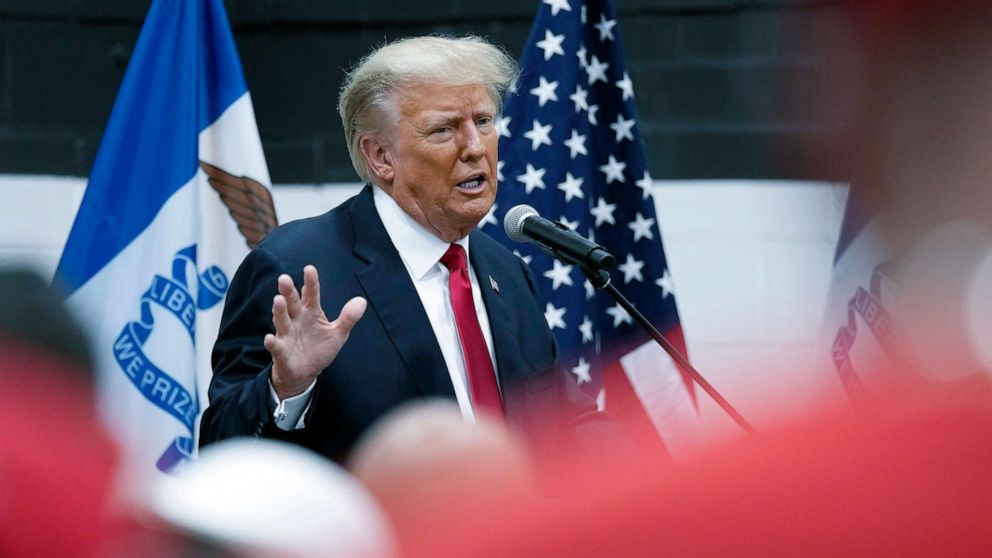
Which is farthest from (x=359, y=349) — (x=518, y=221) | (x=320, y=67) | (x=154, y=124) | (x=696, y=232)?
(x=320, y=67)

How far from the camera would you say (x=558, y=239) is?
7.43 ft

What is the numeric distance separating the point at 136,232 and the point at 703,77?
67.0 inches

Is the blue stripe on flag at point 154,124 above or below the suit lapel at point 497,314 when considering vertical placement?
above

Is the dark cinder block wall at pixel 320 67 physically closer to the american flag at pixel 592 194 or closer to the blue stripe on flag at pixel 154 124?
the american flag at pixel 592 194

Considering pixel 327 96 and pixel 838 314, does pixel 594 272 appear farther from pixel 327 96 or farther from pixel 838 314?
pixel 327 96

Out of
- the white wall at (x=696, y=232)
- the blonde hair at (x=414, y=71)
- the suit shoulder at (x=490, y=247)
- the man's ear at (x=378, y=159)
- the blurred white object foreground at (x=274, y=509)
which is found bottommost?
the blurred white object foreground at (x=274, y=509)

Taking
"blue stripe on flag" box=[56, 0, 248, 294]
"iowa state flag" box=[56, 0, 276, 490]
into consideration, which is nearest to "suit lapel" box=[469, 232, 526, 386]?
"iowa state flag" box=[56, 0, 276, 490]

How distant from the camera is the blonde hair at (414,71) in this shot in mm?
2457

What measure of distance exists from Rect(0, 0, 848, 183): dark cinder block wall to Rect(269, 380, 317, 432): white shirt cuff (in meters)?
2.00

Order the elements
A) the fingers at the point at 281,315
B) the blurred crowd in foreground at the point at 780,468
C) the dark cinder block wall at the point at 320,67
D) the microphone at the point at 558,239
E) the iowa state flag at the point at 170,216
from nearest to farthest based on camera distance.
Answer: the blurred crowd in foreground at the point at 780,468 < the fingers at the point at 281,315 < the microphone at the point at 558,239 < the iowa state flag at the point at 170,216 < the dark cinder block wall at the point at 320,67

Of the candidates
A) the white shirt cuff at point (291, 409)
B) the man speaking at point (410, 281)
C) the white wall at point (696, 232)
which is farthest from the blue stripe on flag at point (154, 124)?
the white shirt cuff at point (291, 409)

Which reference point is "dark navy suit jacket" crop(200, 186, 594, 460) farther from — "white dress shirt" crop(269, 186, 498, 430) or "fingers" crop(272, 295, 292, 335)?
"fingers" crop(272, 295, 292, 335)

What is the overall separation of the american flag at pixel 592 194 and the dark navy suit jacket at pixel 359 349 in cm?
97

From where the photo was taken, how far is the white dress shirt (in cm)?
237
